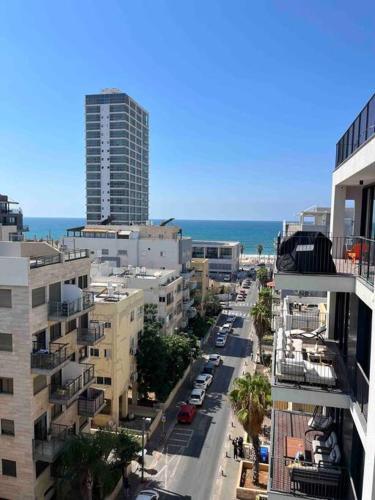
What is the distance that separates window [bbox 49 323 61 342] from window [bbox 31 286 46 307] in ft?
7.41

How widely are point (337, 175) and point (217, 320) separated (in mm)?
62576

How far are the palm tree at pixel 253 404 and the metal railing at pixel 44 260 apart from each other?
13.9 meters

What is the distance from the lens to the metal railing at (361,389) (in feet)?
33.4

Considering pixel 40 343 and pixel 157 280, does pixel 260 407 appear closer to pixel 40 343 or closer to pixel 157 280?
pixel 40 343

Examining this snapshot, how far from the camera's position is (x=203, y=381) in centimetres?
4472

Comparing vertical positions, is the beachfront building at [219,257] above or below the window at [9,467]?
above

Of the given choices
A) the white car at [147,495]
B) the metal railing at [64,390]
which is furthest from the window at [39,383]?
the white car at [147,495]

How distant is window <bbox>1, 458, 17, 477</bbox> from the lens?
23156mm

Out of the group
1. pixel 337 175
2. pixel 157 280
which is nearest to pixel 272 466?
pixel 337 175

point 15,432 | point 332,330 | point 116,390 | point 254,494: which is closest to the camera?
point 332,330

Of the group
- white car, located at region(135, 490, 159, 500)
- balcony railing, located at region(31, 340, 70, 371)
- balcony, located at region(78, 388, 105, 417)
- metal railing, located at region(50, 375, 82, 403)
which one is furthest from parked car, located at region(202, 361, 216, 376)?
balcony railing, located at region(31, 340, 70, 371)

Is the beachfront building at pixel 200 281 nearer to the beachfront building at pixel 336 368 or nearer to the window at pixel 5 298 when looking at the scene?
the window at pixel 5 298

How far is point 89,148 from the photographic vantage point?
132m

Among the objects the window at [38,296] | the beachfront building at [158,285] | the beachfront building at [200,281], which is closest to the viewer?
the window at [38,296]
